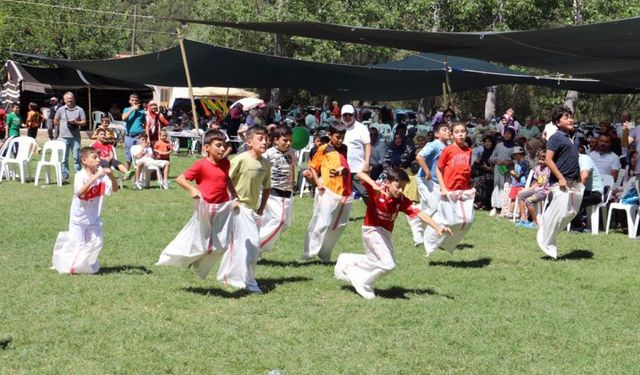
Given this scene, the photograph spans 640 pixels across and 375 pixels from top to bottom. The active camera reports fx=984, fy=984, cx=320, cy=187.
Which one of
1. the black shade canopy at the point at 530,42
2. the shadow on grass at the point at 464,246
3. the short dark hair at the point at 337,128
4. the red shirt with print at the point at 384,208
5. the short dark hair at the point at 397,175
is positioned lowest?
the shadow on grass at the point at 464,246

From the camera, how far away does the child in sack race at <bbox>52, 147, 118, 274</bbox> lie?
9570 mm

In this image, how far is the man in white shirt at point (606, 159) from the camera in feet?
49.3

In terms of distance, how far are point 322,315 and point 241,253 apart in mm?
1261

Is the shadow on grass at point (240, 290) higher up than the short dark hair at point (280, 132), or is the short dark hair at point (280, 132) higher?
the short dark hair at point (280, 132)

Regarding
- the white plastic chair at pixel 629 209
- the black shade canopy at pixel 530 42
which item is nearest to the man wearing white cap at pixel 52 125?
the black shade canopy at pixel 530 42

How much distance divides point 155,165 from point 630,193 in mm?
9127

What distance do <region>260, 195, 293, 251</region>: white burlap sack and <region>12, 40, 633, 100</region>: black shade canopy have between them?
1173 cm

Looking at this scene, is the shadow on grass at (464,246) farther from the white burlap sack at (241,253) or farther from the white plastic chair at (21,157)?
the white plastic chair at (21,157)

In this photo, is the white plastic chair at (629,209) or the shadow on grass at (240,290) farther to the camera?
the white plastic chair at (629,209)

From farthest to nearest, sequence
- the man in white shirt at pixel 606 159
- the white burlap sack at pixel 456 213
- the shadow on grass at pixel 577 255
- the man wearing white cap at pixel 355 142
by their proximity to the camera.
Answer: the man in white shirt at pixel 606 159 < the man wearing white cap at pixel 355 142 < the shadow on grass at pixel 577 255 < the white burlap sack at pixel 456 213

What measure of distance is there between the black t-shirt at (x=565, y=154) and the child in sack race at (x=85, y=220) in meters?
5.02

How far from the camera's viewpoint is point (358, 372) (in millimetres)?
6477

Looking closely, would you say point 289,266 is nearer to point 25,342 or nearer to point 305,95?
point 25,342

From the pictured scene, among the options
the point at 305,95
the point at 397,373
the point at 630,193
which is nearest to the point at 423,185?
the point at 630,193
